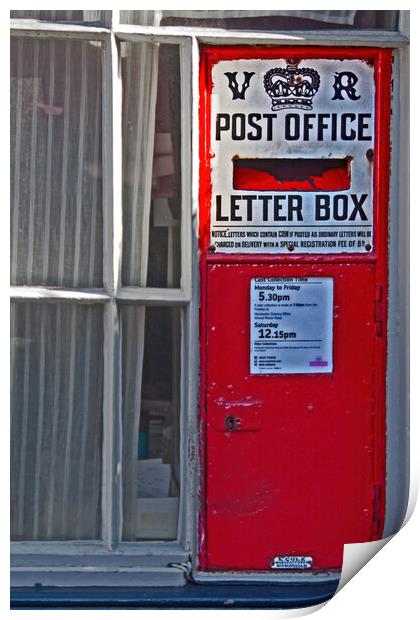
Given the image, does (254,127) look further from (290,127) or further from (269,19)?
(269,19)

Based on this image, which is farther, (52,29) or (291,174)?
(291,174)

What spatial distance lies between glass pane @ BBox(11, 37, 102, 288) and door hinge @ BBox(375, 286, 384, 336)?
117 centimetres

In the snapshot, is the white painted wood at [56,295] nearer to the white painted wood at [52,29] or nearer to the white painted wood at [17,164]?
the white painted wood at [17,164]

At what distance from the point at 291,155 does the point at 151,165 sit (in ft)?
1.93

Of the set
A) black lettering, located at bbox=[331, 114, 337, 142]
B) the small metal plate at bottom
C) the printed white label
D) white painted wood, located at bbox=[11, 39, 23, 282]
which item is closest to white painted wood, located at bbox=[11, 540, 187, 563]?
the small metal plate at bottom

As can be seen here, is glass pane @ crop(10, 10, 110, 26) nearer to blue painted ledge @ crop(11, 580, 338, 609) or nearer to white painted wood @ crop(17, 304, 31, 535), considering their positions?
white painted wood @ crop(17, 304, 31, 535)

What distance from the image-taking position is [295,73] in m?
4.71

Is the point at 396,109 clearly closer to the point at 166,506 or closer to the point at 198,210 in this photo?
the point at 198,210

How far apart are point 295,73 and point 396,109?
0.45m

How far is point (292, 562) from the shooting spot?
188 inches

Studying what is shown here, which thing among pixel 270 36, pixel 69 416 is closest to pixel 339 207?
pixel 270 36

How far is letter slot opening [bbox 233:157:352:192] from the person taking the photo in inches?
186

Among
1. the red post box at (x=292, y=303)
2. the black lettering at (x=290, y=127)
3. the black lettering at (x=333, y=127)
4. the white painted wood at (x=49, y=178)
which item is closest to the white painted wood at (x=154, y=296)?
the red post box at (x=292, y=303)
